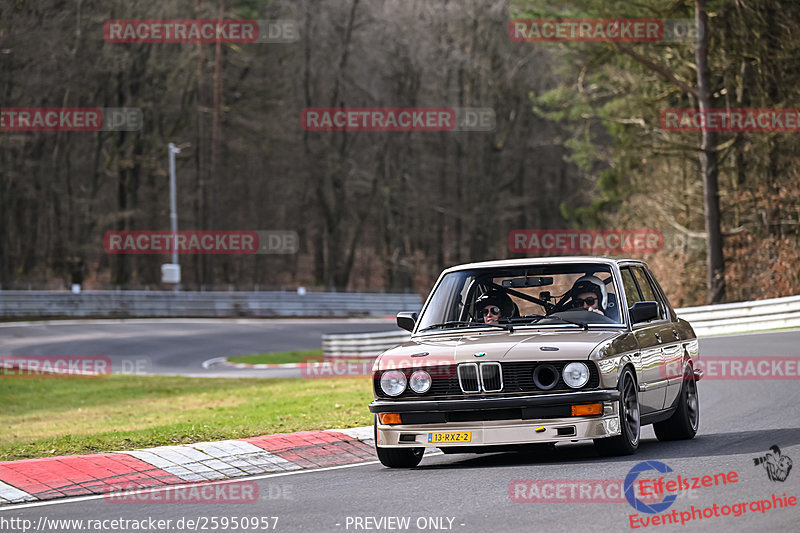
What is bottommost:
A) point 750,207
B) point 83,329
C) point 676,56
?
point 83,329

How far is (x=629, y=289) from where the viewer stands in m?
10.9

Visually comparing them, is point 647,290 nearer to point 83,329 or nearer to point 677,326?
point 677,326

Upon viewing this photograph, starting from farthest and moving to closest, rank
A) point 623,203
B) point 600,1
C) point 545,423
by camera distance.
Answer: point 623,203
point 600,1
point 545,423

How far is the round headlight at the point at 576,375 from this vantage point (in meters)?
9.09

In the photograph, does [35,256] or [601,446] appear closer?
[601,446]

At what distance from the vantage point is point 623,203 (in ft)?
139

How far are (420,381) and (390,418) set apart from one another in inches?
16.3

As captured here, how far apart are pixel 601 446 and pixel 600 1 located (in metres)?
29.8

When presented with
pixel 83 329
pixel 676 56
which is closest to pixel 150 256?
pixel 83 329
